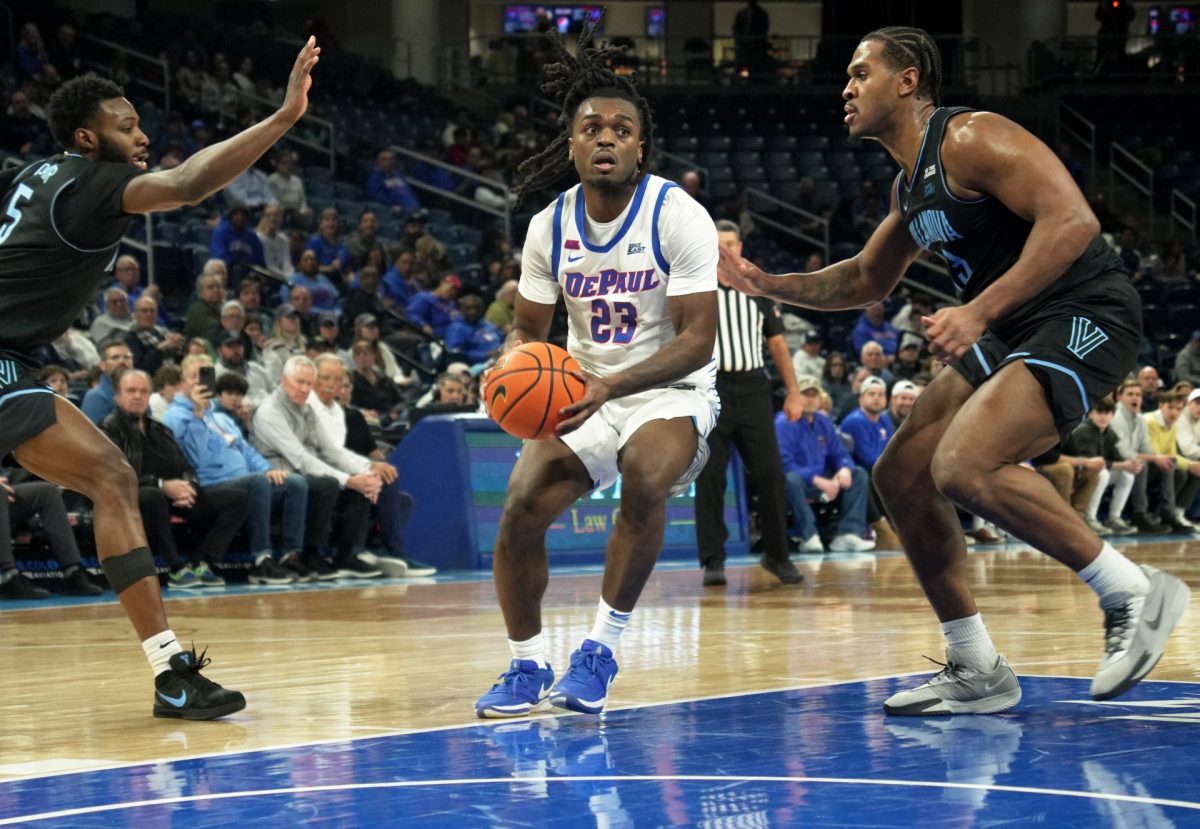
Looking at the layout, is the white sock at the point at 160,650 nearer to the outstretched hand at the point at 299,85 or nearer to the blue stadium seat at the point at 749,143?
the outstretched hand at the point at 299,85

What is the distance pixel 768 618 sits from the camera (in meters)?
7.50

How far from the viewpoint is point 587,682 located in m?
4.61

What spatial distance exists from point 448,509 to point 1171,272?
14057 millimetres

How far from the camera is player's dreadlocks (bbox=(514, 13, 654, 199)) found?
5.04 metres

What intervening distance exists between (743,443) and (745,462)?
0.49 ft

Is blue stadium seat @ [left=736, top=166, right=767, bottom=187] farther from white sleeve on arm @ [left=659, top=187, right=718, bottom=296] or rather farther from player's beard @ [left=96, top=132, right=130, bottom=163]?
player's beard @ [left=96, top=132, right=130, bottom=163]

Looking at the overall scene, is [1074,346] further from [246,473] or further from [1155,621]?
[246,473]

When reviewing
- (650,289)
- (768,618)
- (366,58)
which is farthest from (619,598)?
(366,58)

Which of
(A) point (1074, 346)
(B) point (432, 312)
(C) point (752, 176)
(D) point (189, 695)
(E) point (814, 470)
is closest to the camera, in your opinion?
(A) point (1074, 346)

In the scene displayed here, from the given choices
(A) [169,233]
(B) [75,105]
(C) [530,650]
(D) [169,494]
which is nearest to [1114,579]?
(C) [530,650]

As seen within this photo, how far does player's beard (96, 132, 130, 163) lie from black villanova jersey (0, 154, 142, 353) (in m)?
0.07

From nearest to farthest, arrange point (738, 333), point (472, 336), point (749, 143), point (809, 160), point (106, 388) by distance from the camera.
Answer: point (738, 333), point (106, 388), point (472, 336), point (809, 160), point (749, 143)

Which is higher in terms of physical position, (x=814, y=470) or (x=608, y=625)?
(x=608, y=625)

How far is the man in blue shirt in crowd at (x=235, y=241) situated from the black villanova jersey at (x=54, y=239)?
31.9ft
